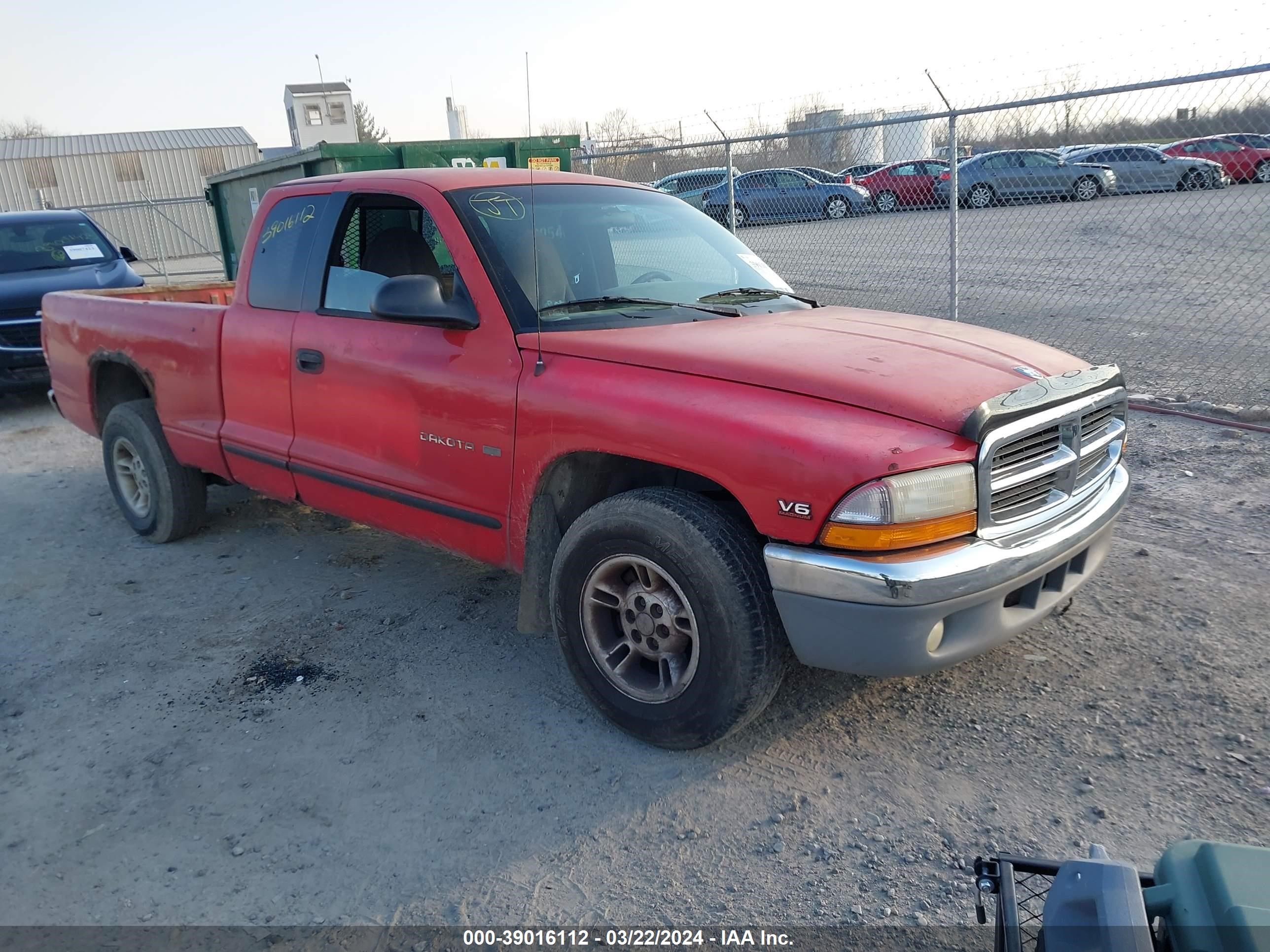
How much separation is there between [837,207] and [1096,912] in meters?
16.3

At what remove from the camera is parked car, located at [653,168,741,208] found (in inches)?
619

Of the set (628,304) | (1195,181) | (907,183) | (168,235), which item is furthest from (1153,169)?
(168,235)

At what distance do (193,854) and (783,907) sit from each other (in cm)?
169

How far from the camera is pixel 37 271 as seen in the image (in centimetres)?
988

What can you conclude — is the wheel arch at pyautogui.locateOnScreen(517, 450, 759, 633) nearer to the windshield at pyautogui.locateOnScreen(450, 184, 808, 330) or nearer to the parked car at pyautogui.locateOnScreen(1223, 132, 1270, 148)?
the windshield at pyautogui.locateOnScreen(450, 184, 808, 330)

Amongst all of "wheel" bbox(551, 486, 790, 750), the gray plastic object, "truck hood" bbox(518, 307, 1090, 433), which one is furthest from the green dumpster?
the gray plastic object

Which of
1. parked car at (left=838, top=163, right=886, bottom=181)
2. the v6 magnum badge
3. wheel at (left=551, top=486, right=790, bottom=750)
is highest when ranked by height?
parked car at (left=838, top=163, right=886, bottom=181)

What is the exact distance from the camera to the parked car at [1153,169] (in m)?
13.0

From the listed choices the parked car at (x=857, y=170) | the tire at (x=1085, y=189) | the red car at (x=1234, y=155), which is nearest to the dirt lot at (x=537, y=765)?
the tire at (x=1085, y=189)

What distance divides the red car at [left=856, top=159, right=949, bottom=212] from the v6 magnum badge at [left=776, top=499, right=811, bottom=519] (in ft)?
50.4

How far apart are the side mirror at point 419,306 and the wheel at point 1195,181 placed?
12895mm

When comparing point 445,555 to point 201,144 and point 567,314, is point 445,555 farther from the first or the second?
point 201,144

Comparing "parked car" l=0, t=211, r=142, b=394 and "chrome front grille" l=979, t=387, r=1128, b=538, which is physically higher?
"parked car" l=0, t=211, r=142, b=394

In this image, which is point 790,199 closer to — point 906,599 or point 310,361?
point 310,361
